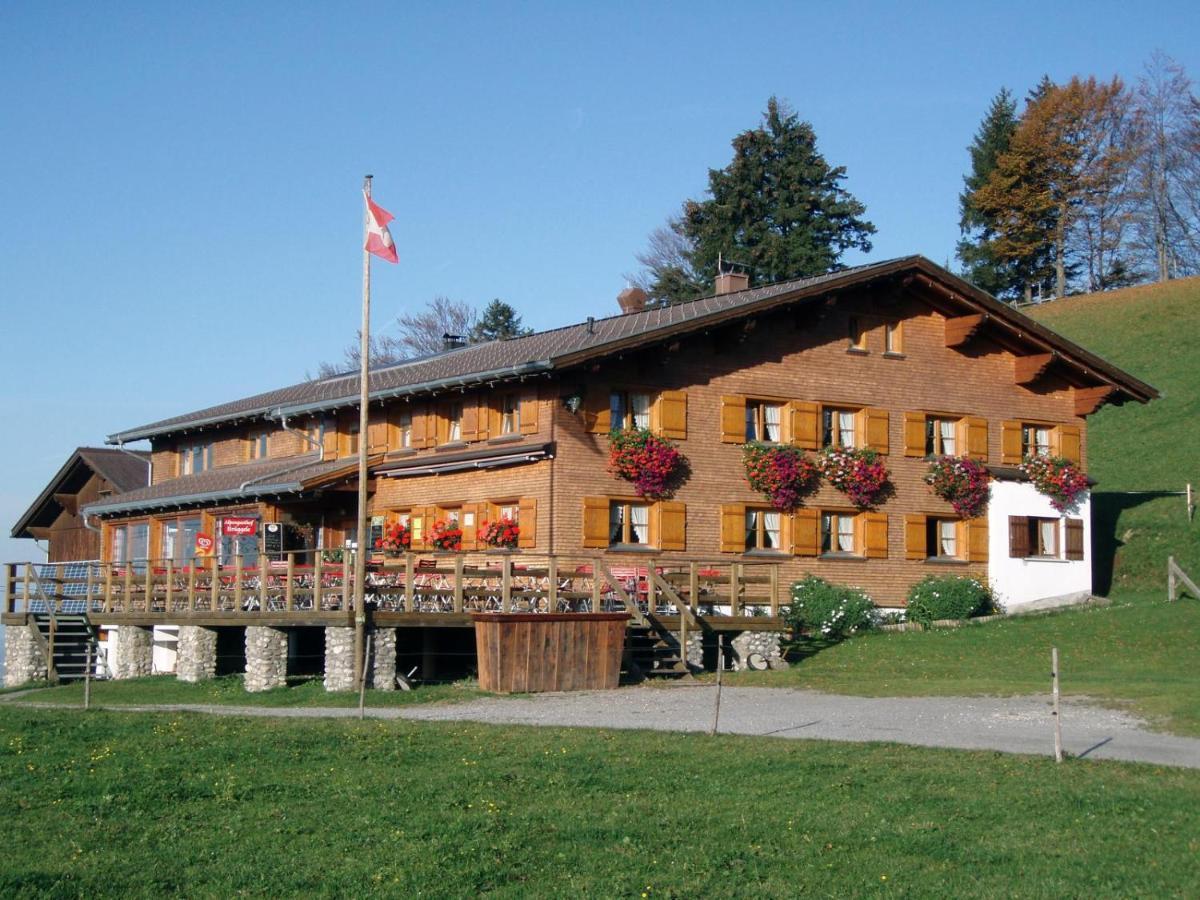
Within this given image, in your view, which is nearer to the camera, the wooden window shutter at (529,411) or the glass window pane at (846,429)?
the wooden window shutter at (529,411)

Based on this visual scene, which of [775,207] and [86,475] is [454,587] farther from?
[775,207]

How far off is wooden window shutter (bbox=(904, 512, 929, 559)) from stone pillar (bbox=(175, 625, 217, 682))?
51.2 ft

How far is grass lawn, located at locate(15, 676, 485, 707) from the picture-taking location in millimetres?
24578

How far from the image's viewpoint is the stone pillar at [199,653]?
3064 cm

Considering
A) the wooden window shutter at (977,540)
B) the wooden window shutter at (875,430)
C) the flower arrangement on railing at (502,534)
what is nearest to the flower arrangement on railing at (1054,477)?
the wooden window shutter at (977,540)

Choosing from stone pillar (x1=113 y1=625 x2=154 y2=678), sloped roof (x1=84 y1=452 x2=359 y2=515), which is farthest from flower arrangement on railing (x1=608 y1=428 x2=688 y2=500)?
stone pillar (x1=113 y1=625 x2=154 y2=678)

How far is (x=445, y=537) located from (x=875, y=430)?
404 inches

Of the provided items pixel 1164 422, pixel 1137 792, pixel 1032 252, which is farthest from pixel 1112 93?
pixel 1137 792

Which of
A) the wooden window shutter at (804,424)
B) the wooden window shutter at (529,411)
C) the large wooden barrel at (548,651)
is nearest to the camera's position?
the large wooden barrel at (548,651)

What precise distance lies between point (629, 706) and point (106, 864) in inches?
457

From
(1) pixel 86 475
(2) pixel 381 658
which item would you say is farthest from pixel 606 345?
(1) pixel 86 475

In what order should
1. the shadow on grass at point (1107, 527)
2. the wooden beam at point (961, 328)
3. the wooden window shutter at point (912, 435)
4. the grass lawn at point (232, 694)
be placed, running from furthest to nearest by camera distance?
the shadow on grass at point (1107, 527), the wooden beam at point (961, 328), the wooden window shutter at point (912, 435), the grass lawn at point (232, 694)

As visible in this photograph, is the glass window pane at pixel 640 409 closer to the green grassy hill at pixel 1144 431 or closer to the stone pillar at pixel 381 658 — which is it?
the stone pillar at pixel 381 658

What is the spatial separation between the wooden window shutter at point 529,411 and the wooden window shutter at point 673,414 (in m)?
2.74
